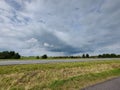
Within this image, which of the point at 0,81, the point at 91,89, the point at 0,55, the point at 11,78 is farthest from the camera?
the point at 0,55

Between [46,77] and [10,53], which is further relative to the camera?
[10,53]

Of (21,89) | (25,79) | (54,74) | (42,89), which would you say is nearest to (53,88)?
(42,89)

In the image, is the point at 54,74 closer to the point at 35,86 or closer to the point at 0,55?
the point at 35,86

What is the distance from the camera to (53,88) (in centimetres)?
1148

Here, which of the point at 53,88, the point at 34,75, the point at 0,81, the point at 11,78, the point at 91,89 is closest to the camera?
the point at 91,89

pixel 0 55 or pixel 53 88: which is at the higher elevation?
pixel 0 55

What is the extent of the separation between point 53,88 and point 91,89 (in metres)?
2.36

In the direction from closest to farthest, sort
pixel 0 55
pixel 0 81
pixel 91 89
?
pixel 91 89 → pixel 0 81 → pixel 0 55

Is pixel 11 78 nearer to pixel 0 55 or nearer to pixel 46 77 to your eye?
pixel 46 77

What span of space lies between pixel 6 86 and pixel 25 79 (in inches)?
73.6

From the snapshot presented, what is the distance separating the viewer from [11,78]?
43.3 feet

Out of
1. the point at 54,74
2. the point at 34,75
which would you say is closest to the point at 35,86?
the point at 34,75

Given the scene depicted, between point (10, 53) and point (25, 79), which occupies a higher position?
point (10, 53)

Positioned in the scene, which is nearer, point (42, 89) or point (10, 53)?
point (42, 89)
